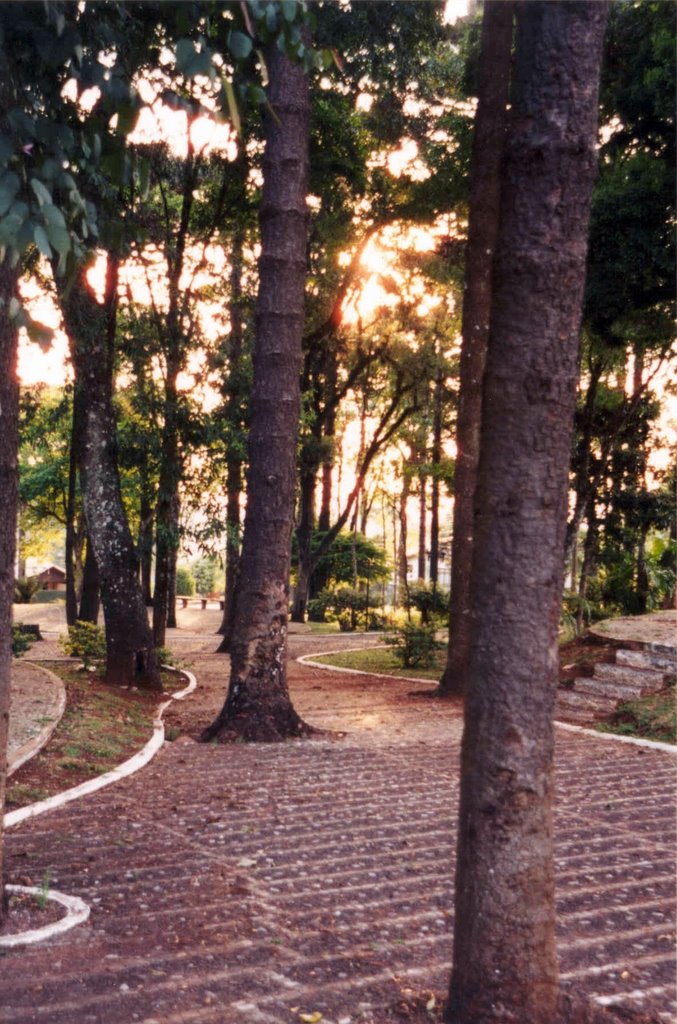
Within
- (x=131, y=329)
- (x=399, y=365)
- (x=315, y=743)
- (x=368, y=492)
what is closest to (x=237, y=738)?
(x=315, y=743)

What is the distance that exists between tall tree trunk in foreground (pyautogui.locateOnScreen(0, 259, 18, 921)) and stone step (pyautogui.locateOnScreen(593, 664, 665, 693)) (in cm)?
981

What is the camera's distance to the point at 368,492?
154ft

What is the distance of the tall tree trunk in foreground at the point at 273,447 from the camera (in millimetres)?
10477

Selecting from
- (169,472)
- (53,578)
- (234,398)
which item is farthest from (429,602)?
(53,578)

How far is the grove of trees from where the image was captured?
3.60m

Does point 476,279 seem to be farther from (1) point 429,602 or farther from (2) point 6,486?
(1) point 429,602

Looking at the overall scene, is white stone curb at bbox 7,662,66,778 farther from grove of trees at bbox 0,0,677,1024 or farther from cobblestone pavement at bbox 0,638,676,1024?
grove of trees at bbox 0,0,677,1024

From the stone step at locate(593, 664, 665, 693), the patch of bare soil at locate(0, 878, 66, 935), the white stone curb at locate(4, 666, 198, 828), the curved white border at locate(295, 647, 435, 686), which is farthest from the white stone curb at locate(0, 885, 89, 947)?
the curved white border at locate(295, 647, 435, 686)

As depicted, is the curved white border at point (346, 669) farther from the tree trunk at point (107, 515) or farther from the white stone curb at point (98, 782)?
the white stone curb at point (98, 782)

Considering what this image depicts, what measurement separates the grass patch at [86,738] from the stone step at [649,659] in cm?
612

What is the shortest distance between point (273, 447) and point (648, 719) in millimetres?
5184

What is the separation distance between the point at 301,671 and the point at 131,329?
7.33m

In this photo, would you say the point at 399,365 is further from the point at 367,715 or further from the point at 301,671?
the point at 367,715

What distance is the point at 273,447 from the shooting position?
10.5 meters
